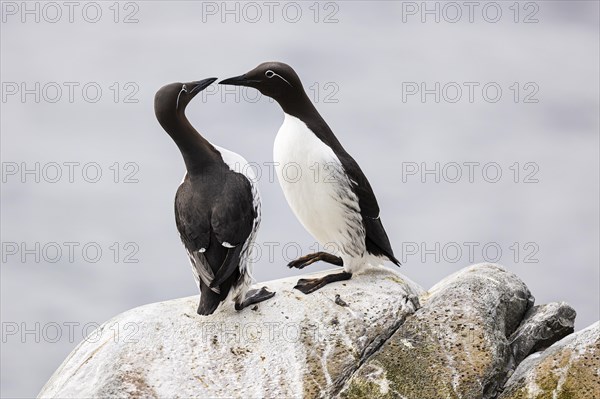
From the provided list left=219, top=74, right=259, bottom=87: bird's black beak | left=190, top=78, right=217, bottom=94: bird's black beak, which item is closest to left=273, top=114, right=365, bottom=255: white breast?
left=219, top=74, right=259, bottom=87: bird's black beak

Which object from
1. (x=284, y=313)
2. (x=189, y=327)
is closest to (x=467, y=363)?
(x=284, y=313)

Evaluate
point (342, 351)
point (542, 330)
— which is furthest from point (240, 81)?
point (542, 330)

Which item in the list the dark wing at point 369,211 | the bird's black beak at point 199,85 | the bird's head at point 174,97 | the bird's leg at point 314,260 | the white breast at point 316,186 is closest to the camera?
the bird's head at point 174,97

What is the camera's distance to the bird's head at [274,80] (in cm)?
1207

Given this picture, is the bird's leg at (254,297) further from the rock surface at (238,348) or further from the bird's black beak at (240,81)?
the bird's black beak at (240,81)

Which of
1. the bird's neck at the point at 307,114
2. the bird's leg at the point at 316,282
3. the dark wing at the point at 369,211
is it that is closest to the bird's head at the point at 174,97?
the bird's neck at the point at 307,114

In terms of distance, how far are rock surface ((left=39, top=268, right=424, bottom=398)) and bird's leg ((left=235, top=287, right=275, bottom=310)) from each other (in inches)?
2.5

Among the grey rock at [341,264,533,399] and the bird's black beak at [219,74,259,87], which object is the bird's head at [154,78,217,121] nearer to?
the bird's black beak at [219,74,259,87]

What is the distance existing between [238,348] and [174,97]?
2.81m

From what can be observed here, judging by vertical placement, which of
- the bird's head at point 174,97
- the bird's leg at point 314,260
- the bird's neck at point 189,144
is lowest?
the bird's leg at point 314,260

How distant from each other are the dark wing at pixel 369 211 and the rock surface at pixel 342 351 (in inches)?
24.6

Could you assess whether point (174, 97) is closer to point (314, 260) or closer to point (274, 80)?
point (274, 80)

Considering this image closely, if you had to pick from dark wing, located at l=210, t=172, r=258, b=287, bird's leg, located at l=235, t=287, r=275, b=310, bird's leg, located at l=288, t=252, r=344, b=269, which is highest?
dark wing, located at l=210, t=172, r=258, b=287

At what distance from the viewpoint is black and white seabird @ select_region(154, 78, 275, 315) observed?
11.2m
